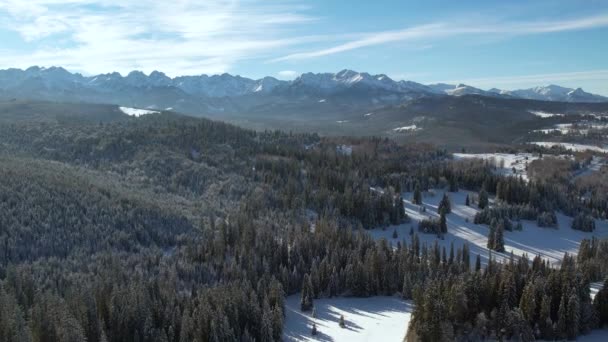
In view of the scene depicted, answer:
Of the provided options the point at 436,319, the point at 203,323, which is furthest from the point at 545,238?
the point at 203,323

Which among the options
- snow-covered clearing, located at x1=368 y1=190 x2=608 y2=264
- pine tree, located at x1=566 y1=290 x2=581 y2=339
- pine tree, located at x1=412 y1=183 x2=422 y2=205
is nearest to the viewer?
pine tree, located at x1=566 y1=290 x2=581 y2=339

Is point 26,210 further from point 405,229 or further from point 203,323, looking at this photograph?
point 405,229

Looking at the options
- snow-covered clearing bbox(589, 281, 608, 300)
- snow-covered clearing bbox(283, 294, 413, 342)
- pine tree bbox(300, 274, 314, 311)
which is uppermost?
snow-covered clearing bbox(589, 281, 608, 300)

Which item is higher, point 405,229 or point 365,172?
point 365,172

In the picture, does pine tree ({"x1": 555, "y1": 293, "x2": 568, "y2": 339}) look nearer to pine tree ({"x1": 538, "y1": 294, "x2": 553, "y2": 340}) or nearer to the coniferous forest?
the coniferous forest

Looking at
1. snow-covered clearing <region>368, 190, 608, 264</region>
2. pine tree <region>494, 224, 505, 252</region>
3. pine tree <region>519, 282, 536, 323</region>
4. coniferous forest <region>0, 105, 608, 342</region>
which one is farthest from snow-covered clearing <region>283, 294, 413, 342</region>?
pine tree <region>494, 224, 505, 252</region>

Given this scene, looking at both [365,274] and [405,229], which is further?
[405,229]
